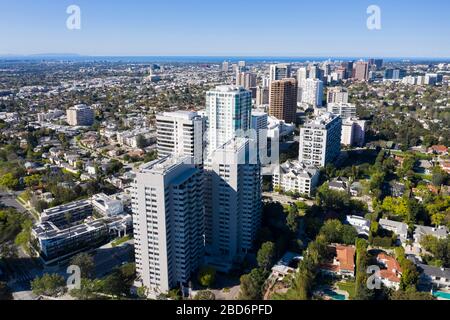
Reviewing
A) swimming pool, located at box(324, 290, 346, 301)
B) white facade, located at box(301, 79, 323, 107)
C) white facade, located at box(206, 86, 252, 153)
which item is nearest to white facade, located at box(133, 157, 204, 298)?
swimming pool, located at box(324, 290, 346, 301)

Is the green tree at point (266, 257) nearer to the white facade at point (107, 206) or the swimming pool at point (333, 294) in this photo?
the swimming pool at point (333, 294)

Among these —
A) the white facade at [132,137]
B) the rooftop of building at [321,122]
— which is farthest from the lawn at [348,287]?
the white facade at [132,137]

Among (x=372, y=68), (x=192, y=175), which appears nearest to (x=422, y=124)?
(x=192, y=175)

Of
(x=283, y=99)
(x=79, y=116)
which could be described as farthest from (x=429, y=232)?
(x=79, y=116)

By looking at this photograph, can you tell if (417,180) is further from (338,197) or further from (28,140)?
(28,140)

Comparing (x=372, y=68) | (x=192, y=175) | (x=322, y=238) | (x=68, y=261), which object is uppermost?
(x=372, y=68)

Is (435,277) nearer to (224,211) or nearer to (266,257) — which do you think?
(266,257)

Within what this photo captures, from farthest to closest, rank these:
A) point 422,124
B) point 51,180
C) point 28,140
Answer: point 422,124
point 28,140
point 51,180
